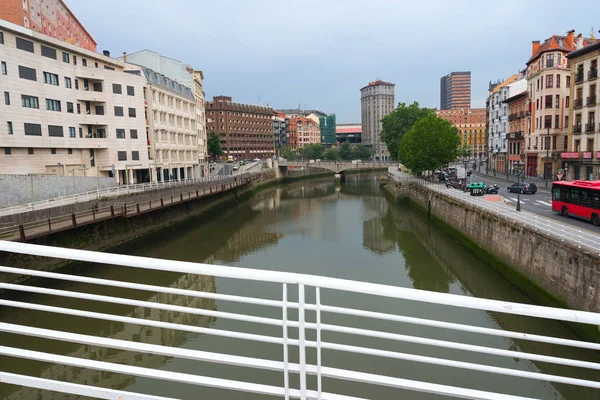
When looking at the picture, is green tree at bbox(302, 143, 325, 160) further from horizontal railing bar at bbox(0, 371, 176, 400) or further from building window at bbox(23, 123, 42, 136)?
horizontal railing bar at bbox(0, 371, 176, 400)

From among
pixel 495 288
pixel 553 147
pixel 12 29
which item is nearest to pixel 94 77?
pixel 12 29

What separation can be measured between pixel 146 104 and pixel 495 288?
37.8 metres

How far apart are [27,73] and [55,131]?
15.2 feet

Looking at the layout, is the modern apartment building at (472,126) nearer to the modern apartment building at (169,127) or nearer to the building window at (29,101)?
the modern apartment building at (169,127)

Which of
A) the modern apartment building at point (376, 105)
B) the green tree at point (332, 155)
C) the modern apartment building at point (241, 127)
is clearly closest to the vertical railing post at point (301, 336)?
the modern apartment building at point (241, 127)

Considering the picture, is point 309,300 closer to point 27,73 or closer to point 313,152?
point 27,73

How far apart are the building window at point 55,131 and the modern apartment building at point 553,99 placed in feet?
143

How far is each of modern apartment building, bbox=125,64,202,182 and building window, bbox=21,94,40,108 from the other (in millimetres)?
12666

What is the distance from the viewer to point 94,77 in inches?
1399

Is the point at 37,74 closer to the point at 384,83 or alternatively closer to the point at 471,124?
the point at 471,124

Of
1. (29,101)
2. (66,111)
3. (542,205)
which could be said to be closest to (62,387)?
(542,205)

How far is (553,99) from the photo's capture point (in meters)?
41.4

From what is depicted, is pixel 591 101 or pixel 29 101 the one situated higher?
pixel 29 101

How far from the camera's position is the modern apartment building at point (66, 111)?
28969 mm
